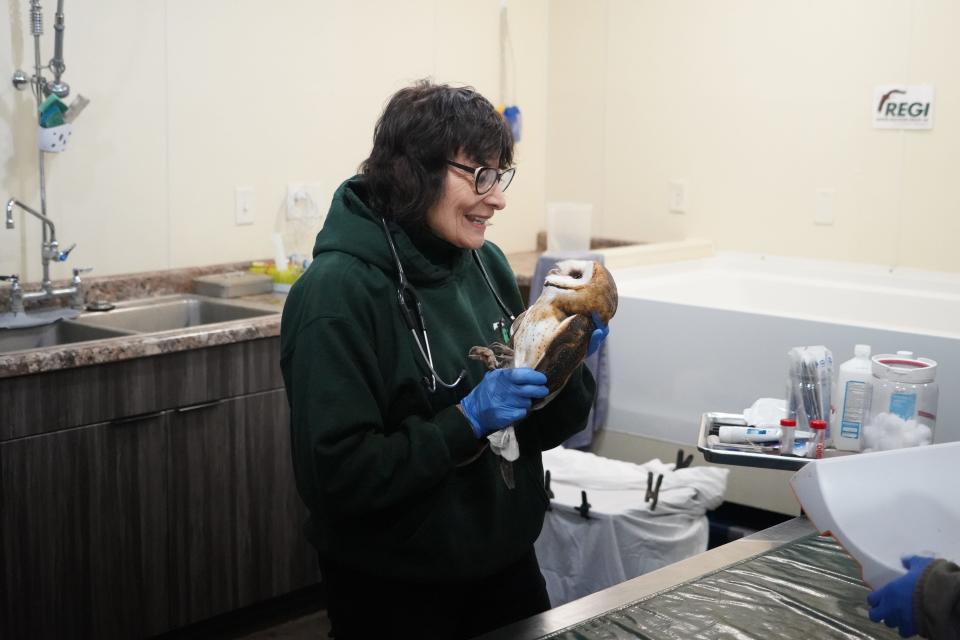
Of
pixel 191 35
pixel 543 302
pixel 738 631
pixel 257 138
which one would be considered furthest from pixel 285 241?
pixel 738 631

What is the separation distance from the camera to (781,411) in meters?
2.29

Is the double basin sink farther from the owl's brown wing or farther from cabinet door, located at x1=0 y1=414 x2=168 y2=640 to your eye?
the owl's brown wing

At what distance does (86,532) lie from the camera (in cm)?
246

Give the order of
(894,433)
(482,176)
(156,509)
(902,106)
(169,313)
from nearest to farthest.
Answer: (482,176)
(894,433)
(156,509)
(169,313)
(902,106)

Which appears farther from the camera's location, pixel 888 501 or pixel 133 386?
pixel 133 386

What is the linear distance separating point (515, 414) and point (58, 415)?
52.7 inches

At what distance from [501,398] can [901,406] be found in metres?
1.03


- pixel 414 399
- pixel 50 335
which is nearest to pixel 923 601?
pixel 414 399

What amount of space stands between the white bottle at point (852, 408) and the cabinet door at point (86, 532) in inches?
61.8

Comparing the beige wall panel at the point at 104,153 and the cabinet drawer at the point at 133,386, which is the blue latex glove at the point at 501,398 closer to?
the cabinet drawer at the point at 133,386

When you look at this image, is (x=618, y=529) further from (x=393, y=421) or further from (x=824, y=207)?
(x=824, y=207)

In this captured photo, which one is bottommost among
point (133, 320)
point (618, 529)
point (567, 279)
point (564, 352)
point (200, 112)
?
point (618, 529)

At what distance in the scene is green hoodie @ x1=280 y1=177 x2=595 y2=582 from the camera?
1.44 metres

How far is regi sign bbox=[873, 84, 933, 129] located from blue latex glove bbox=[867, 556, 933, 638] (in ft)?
8.05
